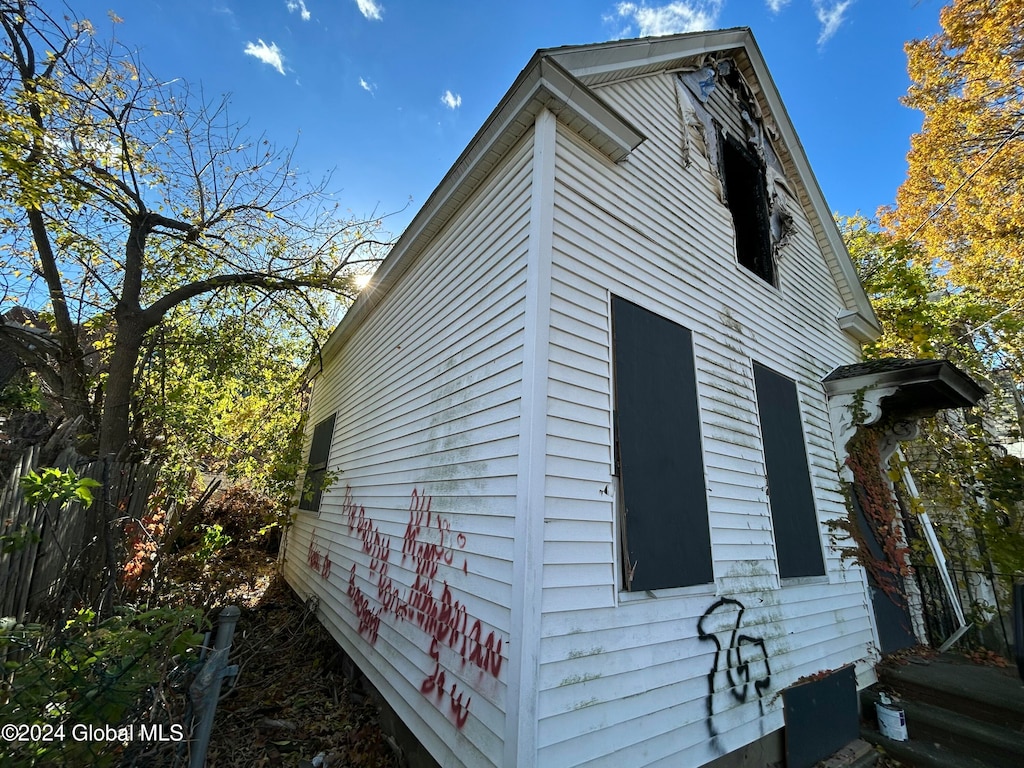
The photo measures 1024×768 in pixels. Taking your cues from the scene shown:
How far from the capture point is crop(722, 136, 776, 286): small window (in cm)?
590

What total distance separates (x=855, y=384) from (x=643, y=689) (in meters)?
5.55

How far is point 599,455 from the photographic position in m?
3.00

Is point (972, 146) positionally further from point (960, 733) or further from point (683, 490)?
point (683, 490)

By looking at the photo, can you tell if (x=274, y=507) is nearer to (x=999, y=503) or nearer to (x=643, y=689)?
(x=643, y=689)

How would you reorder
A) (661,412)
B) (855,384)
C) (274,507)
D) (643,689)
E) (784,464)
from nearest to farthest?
(643,689) → (661,412) → (784,464) → (855,384) → (274,507)

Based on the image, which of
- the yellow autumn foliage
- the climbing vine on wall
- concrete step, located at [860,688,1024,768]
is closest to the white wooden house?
the climbing vine on wall

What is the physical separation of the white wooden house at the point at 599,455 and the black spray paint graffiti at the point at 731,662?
0.08 feet

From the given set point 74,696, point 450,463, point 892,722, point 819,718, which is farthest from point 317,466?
point 892,722

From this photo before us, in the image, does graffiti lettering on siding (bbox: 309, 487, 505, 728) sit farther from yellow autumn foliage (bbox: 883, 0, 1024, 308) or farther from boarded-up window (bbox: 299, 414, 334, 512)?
yellow autumn foliage (bbox: 883, 0, 1024, 308)

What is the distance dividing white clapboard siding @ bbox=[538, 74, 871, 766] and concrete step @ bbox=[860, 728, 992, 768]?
2.33 feet

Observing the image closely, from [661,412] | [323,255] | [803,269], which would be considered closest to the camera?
[661,412]

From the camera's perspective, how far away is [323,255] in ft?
27.9

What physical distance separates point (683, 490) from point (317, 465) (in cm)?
786

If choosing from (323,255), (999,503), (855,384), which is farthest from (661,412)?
(323,255)
